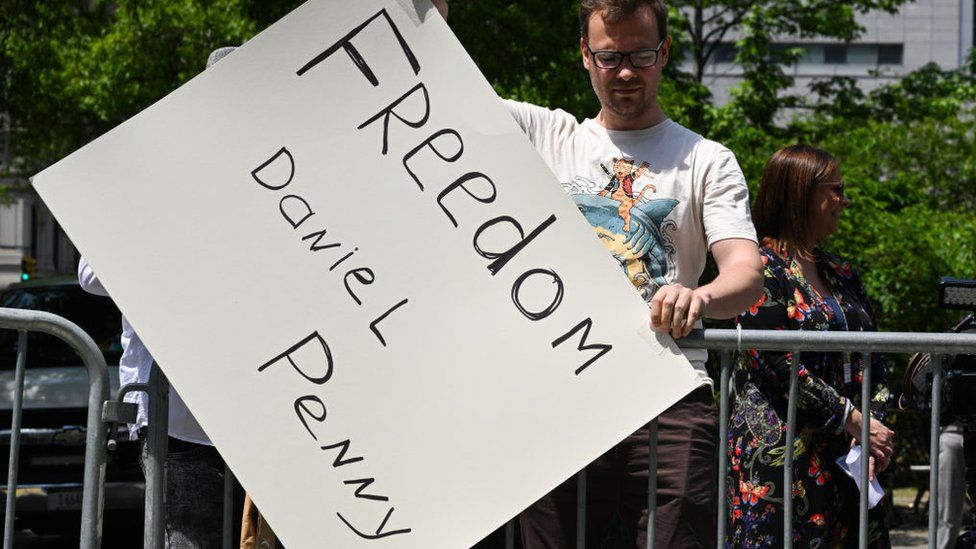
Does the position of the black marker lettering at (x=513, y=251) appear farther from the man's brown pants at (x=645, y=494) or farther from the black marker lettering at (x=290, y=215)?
the man's brown pants at (x=645, y=494)

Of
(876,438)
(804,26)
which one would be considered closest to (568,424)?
(876,438)

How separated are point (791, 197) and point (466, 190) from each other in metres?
1.72

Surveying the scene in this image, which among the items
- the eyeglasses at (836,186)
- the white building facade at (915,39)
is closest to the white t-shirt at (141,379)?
the eyeglasses at (836,186)

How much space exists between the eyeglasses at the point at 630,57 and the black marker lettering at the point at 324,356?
3.14ft

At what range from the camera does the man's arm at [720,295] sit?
2.91 metres

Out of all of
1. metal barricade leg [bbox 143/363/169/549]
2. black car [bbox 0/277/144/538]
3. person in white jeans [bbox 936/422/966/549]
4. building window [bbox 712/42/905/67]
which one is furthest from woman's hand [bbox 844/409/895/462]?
building window [bbox 712/42/905/67]

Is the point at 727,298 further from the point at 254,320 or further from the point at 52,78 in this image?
the point at 52,78

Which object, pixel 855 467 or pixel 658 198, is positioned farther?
pixel 855 467

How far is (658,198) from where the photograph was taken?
320 cm

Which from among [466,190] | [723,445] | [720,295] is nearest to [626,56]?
[466,190]

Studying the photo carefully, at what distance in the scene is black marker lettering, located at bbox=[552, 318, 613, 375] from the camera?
2945 mm

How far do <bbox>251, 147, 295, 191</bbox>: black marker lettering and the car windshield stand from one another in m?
4.37

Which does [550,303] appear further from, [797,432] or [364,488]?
[797,432]

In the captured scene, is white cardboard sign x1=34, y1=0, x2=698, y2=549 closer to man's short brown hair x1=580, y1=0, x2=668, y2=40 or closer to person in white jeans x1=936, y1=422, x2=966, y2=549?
man's short brown hair x1=580, y1=0, x2=668, y2=40
